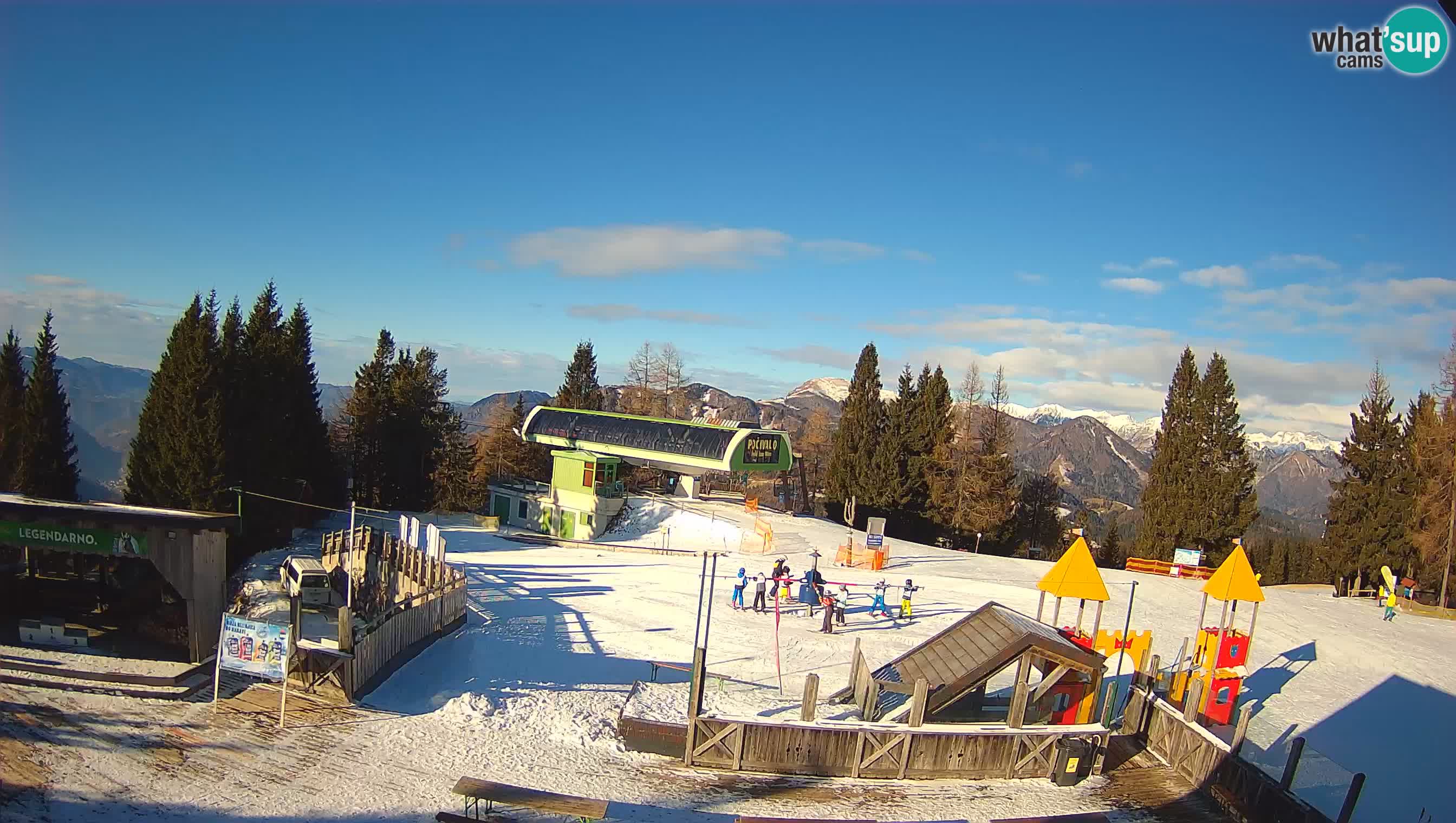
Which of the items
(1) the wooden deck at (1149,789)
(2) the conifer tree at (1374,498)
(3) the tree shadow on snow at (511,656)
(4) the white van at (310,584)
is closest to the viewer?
(1) the wooden deck at (1149,789)

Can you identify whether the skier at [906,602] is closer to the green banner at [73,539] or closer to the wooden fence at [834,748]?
the wooden fence at [834,748]

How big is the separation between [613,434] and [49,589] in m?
24.1

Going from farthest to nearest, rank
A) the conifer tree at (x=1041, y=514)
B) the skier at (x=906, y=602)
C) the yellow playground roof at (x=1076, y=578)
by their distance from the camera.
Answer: the conifer tree at (x=1041, y=514), the skier at (x=906, y=602), the yellow playground roof at (x=1076, y=578)

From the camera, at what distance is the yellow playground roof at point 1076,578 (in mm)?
15984

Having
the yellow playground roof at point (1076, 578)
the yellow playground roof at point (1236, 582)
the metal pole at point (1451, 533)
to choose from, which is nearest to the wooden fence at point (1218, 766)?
the yellow playground roof at point (1076, 578)

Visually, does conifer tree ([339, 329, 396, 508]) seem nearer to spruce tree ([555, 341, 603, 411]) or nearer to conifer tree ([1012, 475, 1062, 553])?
spruce tree ([555, 341, 603, 411])

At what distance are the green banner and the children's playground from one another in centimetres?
203

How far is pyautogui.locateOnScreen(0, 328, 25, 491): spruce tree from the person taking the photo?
1125 inches

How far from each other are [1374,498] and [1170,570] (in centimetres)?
1693

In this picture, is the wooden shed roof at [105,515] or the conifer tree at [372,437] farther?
the conifer tree at [372,437]

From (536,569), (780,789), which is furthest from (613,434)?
(780,789)

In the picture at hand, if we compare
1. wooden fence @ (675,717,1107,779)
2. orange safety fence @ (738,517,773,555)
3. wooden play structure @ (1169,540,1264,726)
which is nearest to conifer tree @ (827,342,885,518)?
orange safety fence @ (738,517,773,555)

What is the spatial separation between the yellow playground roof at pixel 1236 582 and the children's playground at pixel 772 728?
7 centimetres

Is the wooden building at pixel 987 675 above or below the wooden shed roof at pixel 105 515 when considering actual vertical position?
below
